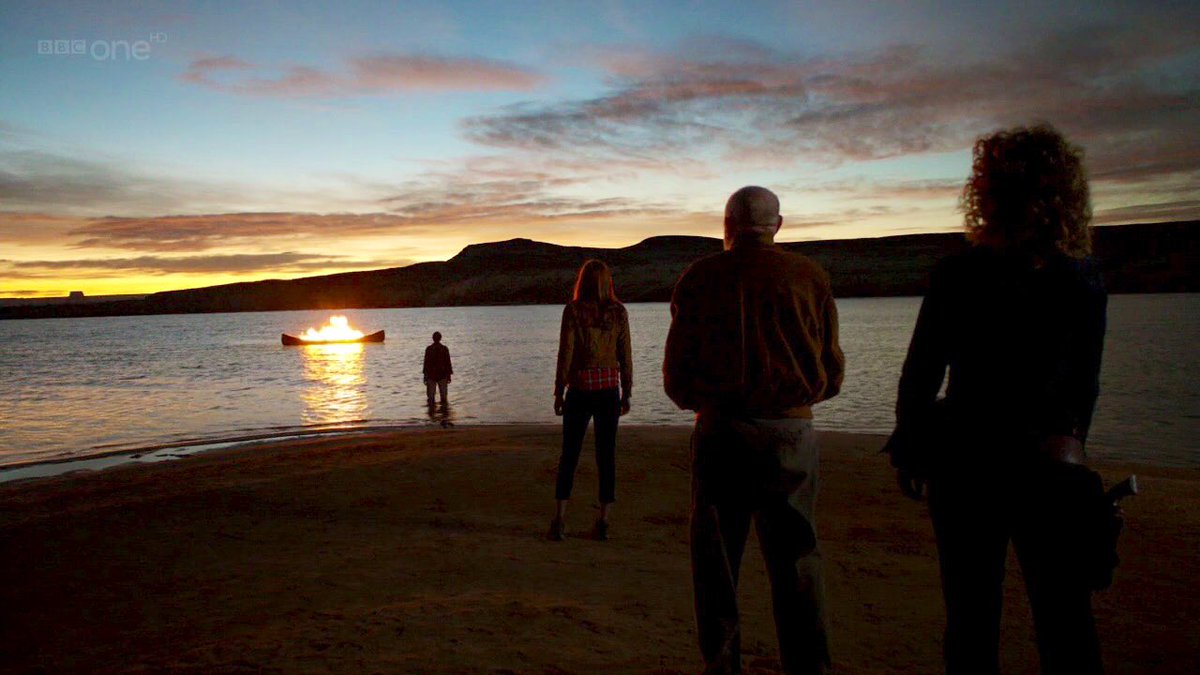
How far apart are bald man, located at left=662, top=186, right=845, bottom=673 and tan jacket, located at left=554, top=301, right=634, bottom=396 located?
2.84 m

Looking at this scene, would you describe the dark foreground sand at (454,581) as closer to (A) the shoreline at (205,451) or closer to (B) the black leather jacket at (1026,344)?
(B) the black leather jacket at (1026,344)

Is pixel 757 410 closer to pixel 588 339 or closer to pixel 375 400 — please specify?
pixel 588 339

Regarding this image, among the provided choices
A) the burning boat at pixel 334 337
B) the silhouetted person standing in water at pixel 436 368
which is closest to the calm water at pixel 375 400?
the silhouetted person standing in water at pixel 436 368

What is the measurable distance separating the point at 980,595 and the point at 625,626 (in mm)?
2543

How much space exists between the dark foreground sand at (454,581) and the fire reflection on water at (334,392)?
40.1 ft

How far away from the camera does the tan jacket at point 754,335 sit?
125 inches

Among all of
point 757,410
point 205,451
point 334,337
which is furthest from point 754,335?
point 334,337

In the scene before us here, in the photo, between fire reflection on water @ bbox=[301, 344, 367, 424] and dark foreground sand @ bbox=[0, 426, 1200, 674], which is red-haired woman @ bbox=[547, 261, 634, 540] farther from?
fire reflection on water @ bbox=[301, 344, 367, 424]

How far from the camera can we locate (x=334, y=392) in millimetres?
30000

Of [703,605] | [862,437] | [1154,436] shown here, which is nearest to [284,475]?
[703,605]

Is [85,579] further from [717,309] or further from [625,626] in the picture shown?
[717,309]

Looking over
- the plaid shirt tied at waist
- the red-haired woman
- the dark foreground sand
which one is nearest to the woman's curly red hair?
the dark foreground sand

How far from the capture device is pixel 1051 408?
8.23 ft

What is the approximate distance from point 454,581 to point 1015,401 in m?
4.35
